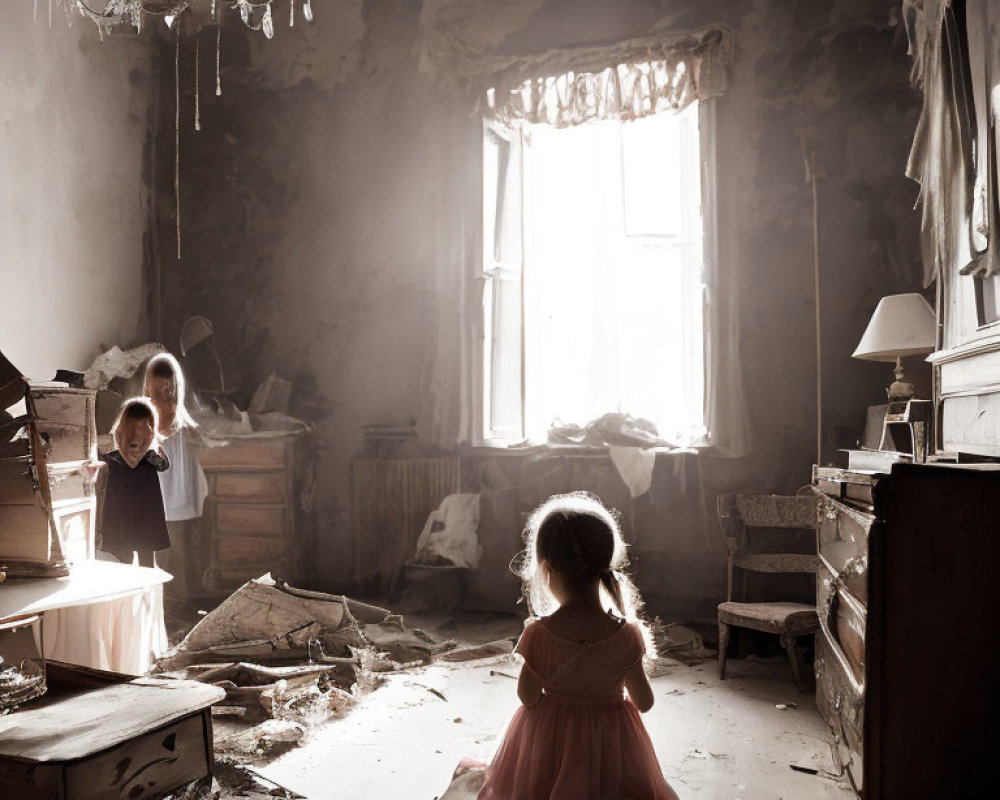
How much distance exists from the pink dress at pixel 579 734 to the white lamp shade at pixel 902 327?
2569 mm

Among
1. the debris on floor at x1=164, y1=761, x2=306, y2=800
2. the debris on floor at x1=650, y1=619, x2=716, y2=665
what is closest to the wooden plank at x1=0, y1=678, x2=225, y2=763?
the debris on floor at x1=164, y1=761, x2=306, y2=800

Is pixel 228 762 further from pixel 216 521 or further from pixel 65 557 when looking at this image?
pixel 216 521

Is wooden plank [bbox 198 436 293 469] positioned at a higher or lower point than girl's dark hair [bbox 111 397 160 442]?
lower

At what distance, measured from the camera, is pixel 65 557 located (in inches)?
95.6

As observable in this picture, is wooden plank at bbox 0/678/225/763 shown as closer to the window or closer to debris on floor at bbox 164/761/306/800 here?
debris on floor at bbox 164/761/306/800

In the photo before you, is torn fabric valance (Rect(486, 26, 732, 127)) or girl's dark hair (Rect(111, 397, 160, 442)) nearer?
girl's dark hair (Rect(111, 397, 160, 442))

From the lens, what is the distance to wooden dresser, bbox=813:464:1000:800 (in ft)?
6.89

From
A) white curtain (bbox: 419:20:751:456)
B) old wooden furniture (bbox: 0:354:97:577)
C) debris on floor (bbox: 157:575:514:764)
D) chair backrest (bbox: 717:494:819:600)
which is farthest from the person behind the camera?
white curtain (bbox: 419:20:751:456)

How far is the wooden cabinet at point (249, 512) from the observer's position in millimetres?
5293

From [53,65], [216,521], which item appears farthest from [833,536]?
[53,65]

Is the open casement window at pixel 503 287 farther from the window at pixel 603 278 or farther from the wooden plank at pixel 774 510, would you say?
the wooden plank at pixel 774 510

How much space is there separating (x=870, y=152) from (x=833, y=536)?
2875 mm

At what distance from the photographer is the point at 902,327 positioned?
376 cm

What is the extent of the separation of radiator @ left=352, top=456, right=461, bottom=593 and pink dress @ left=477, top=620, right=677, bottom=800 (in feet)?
11.6
